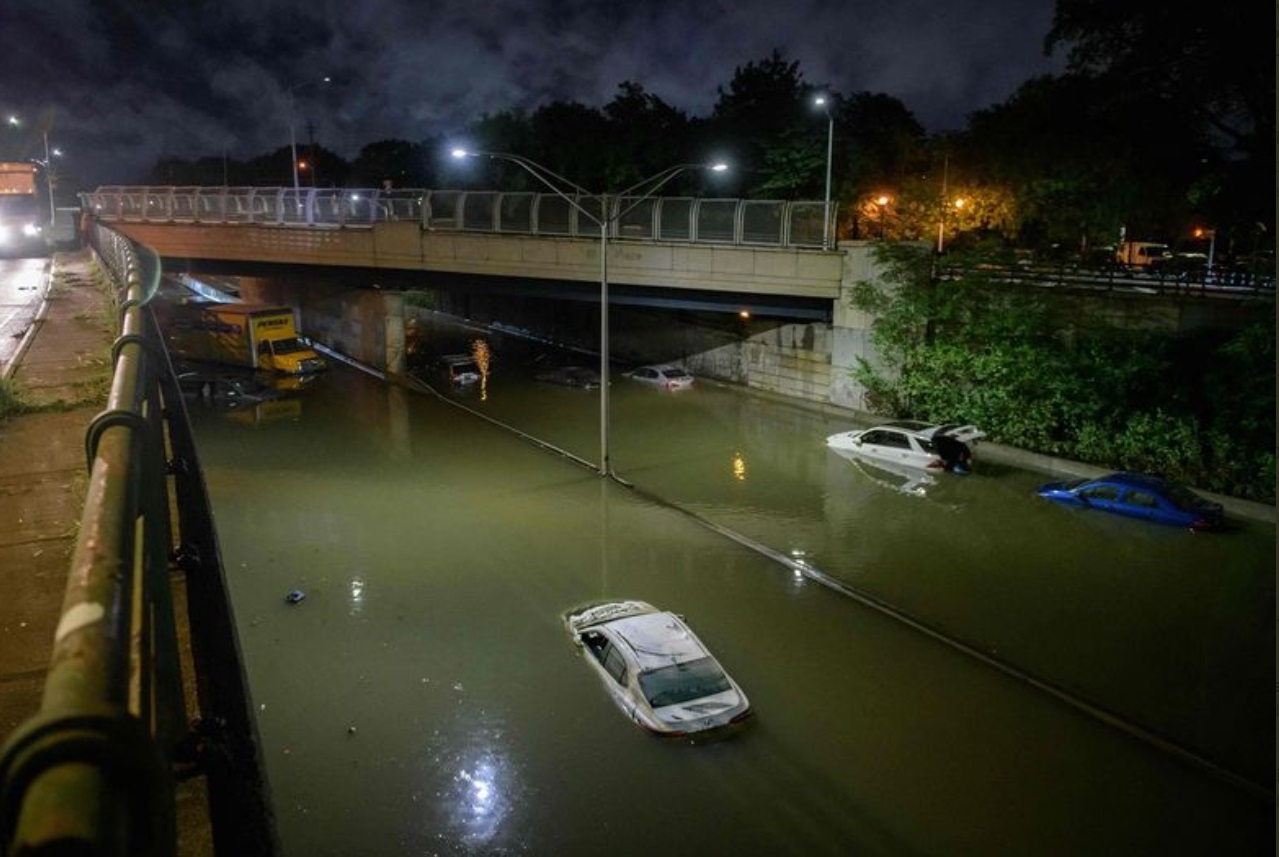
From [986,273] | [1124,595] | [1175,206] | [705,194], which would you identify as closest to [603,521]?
[1124,595]

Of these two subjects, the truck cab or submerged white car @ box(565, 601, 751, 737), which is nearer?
submerged white car @ box(565, 601, 751, 737)

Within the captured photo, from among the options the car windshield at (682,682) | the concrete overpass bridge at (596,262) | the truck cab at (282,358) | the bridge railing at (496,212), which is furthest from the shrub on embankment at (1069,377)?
the truck cab at (282,358)

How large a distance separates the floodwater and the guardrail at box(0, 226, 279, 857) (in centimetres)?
775

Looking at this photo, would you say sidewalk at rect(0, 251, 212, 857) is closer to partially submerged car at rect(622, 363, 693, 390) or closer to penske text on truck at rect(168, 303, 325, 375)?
partially submerged car at rect(622, 363, 693, 390)

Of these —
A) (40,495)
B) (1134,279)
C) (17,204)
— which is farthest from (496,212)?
(40,495)

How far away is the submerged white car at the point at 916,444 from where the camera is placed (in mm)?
26094

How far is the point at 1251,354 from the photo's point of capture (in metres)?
22.3

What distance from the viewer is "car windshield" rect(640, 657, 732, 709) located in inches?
520

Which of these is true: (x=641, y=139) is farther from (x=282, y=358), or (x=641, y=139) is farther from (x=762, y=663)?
(x=762, y=663)

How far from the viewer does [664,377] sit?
39312 millimetres

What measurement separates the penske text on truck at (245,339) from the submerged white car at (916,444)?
82.6ft

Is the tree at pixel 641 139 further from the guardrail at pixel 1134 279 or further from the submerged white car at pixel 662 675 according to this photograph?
the submerged white car at pixel 662 675

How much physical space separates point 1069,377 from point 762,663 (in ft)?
52.4

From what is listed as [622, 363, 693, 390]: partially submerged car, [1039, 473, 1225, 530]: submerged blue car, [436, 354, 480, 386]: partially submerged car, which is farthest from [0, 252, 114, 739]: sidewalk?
[436, 354, 480, 386]: partially submerged car
